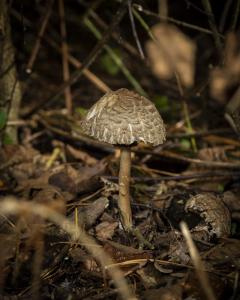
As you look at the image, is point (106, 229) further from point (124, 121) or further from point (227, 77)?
point (227, 77)

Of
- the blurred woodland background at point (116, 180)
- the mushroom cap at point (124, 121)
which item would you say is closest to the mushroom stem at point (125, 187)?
the blurred woodland background at point (116, 180)

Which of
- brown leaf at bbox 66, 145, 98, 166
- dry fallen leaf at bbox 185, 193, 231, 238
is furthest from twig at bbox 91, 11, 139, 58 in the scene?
dry fallen leaf at bbox 185, 193, 231, 238

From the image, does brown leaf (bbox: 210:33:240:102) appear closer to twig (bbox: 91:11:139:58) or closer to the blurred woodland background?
the blurred woodland background

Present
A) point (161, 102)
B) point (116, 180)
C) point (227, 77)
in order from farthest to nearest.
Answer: point (227, 77) → point (161, 102) → point (116, 180)

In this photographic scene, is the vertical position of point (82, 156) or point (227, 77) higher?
point (227, 77)

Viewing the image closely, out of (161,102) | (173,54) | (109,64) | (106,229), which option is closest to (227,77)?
(173,54)

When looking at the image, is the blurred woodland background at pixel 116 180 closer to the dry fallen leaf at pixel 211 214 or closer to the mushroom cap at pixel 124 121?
the dry fallen leaf at pixel 211 214
